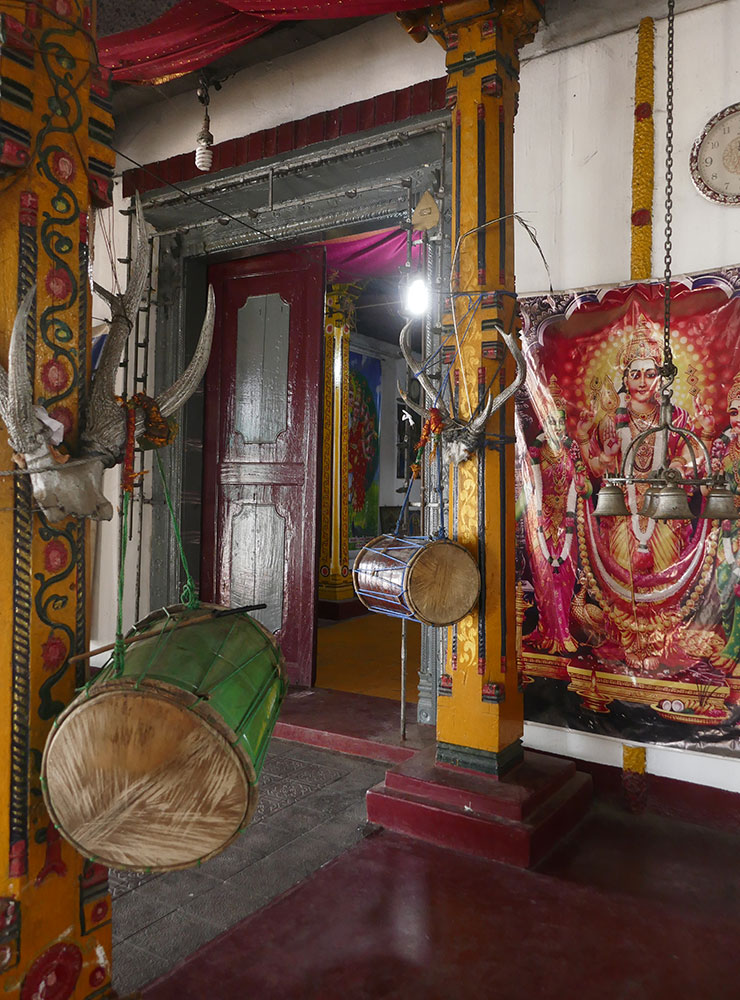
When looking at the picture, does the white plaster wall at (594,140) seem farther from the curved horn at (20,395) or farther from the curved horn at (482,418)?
the curved horn at (20,395)

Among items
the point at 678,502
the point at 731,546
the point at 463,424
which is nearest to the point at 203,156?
the point at 463,424

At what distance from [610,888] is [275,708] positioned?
62.5 inches

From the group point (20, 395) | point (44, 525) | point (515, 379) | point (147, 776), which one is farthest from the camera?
point (515, 379)

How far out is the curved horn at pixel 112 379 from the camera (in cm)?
173

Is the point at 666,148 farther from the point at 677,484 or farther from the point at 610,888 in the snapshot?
the point at 610,888

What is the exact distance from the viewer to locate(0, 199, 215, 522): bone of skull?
1556 mm

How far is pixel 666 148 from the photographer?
3.32 metres

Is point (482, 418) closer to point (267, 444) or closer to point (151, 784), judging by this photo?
point (151, 784)

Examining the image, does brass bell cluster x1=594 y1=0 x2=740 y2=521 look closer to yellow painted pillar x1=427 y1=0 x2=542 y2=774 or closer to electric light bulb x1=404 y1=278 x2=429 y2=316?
yellow painted pillar x1=427 y1=0 x2=542 y2=774

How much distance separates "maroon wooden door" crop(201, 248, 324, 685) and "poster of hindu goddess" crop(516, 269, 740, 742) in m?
1.77

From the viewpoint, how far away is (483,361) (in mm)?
3094

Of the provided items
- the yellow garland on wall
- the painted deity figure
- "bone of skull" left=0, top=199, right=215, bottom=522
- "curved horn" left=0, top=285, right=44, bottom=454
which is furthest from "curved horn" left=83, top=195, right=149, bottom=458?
the yellow garland on wall

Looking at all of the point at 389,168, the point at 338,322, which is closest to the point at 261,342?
the point at 389,168

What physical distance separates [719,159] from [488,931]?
10.7ft
